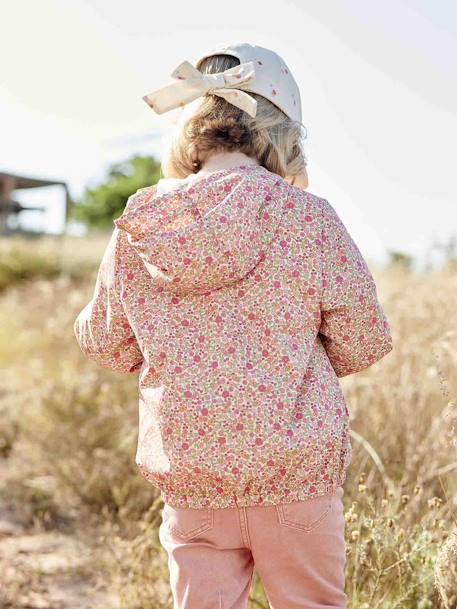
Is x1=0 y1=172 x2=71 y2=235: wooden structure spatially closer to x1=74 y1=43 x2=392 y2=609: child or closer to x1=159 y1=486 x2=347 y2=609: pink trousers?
x1=74 y1=43 x2=392 y2=609: child

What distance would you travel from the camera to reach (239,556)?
6.18 feet

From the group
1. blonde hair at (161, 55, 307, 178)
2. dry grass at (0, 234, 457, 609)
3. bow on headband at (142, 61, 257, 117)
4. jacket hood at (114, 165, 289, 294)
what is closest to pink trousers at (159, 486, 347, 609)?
dry grass at (0, 234, 457, 609)

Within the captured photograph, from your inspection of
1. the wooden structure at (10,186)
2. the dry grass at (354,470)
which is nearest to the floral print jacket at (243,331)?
the dry grass at (354,470)

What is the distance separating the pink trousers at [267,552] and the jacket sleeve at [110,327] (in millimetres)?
377

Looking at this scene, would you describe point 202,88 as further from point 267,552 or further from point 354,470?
point 354,470

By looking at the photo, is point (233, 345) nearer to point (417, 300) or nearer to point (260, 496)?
point (260, 496)

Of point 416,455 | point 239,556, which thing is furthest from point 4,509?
point 239,556

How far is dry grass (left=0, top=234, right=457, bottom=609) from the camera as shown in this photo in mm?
2221

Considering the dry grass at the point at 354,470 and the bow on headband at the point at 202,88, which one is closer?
the bow on headband at the point at 202,88

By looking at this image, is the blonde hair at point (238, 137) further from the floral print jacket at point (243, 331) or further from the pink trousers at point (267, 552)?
the pink trousers at point (267, 552)

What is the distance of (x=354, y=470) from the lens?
2.92 metres

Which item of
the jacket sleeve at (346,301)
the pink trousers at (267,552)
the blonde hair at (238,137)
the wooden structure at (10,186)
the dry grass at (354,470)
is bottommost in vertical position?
the wooden structure at (10,186)

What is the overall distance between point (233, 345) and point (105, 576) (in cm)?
161

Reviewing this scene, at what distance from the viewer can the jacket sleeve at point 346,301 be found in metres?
1.85
